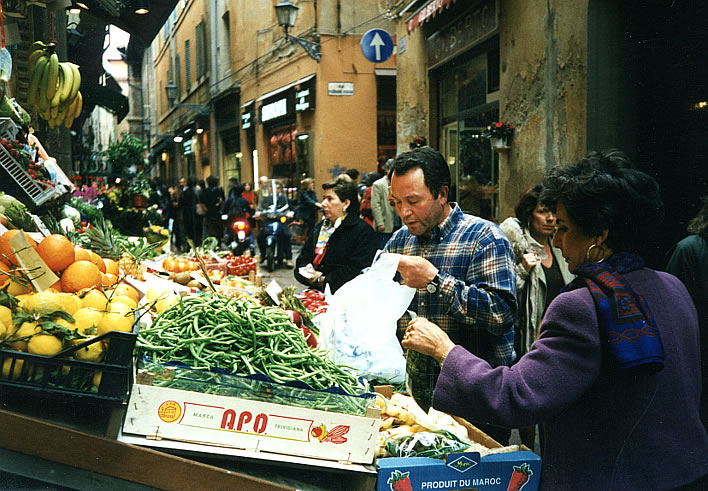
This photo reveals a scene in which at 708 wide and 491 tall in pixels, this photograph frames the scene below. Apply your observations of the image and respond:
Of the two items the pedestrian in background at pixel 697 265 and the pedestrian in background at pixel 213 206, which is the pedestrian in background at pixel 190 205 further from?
the pedestrian in background at pixel 697 265

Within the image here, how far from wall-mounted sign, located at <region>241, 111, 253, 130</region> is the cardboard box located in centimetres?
2153

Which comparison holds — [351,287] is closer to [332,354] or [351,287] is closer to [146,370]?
[332,354]

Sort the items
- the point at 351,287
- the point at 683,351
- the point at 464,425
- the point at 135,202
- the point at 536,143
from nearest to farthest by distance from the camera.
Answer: the point at 683,351
the point at 464,425
the point at 351,287
the point at 536,143
the point at 135,202

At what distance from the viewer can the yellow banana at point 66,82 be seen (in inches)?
189

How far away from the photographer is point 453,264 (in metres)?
2.96

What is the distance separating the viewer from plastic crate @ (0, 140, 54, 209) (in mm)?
4074

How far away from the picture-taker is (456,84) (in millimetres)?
11320

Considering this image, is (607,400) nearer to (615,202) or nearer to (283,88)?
(615,202)

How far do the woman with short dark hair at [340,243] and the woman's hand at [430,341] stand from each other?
11.3ft

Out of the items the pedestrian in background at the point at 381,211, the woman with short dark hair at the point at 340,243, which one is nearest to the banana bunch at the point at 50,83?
the woman with short dark hair at the point at 340,243

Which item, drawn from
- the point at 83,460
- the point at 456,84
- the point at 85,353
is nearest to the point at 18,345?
the point at 85,353

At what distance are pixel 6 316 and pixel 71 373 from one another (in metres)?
0.30

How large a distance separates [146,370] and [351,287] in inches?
50.8

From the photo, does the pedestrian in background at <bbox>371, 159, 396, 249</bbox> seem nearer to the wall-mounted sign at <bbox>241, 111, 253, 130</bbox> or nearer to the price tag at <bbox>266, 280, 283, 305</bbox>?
the price tag at <bbox>266, 280, 283, 305</bbox>
